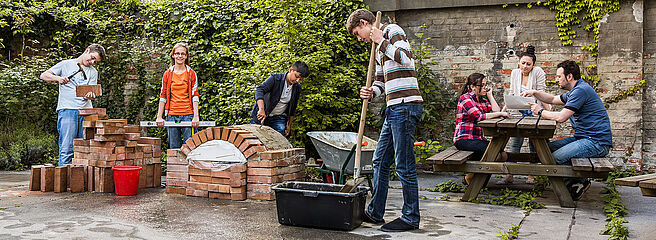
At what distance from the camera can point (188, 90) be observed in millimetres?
5820

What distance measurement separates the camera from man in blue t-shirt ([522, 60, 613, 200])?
4.75 meters

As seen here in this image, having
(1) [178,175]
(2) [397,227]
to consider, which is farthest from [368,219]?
(1) [178,175]

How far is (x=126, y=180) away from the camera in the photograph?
199 inches

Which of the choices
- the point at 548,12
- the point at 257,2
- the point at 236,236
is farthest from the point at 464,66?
the point at 236,236

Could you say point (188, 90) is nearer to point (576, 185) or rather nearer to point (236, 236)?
point (236, 236)

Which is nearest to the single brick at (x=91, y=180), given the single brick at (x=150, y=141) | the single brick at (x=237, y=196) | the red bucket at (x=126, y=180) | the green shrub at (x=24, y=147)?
the red bucket at (x=126, y=180)

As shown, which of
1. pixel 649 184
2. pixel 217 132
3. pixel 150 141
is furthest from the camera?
pixel 150 141

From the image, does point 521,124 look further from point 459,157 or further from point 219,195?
point 219,195

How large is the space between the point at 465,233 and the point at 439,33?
4243 millimetres

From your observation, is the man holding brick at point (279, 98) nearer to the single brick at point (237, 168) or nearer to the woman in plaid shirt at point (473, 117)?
the single brick at point (237, 168)

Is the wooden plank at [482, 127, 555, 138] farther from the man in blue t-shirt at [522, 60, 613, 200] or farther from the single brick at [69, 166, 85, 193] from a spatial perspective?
the single brick at [69, 166, 85, 193]

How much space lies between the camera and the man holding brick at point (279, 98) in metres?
5.56

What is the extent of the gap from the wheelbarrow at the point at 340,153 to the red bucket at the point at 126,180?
179cm

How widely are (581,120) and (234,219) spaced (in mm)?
3365
